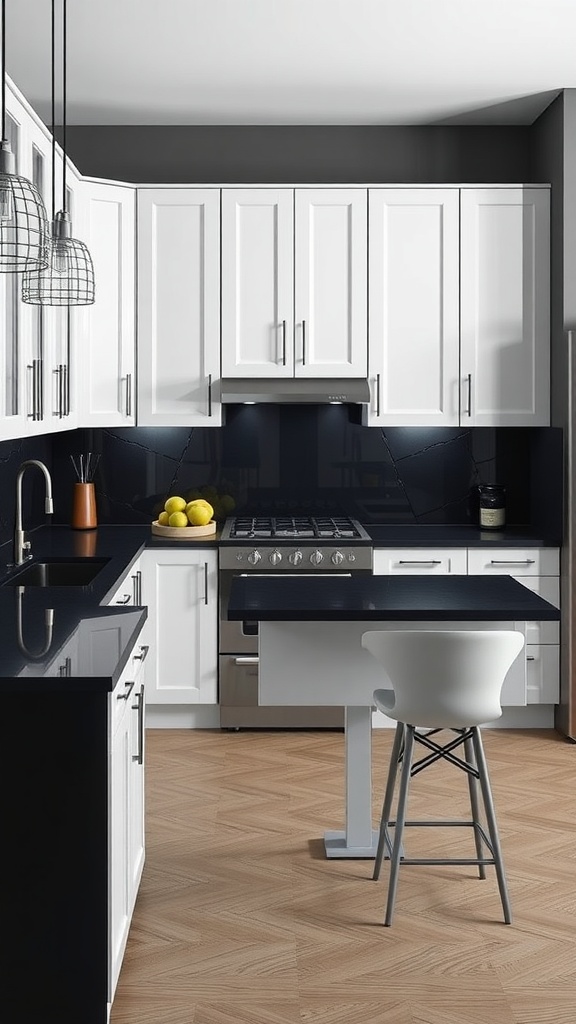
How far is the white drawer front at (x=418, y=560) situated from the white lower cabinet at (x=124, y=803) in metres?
2.06

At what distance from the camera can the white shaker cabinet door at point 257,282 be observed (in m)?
4.98

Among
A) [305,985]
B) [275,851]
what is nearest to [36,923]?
[305,985]

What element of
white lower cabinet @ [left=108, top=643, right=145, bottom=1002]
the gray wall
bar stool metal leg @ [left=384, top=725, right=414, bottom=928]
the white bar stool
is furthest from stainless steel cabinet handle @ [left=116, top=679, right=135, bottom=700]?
the gray wall

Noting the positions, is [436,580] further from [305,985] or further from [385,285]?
[385,285]

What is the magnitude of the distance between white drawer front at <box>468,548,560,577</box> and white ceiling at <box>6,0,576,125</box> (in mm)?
2103

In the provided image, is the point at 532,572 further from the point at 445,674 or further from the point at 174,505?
the point at 445,674

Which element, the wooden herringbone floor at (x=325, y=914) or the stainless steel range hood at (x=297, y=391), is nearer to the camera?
the wooden herringbone floor at (x=325, y=914)

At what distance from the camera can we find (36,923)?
2283 millimetres

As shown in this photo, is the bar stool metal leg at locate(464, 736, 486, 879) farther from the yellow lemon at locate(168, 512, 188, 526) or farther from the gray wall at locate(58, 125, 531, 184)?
the gray wall at locate(58, 125, 531, 184)

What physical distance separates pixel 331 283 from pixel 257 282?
0.36 m

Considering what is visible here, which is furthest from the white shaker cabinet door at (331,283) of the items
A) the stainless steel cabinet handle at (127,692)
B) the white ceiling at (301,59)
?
the stainless steel cabinet handle at (127,692)

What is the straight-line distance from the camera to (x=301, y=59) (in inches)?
171

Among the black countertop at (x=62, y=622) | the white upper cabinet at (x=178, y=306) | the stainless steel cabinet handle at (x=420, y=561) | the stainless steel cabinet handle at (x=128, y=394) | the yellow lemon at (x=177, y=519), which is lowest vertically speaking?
the black countertop at (x=62, y=622)

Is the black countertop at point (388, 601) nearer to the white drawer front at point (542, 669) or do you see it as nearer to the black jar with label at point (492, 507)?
the white drawer front at point (542, 669)
